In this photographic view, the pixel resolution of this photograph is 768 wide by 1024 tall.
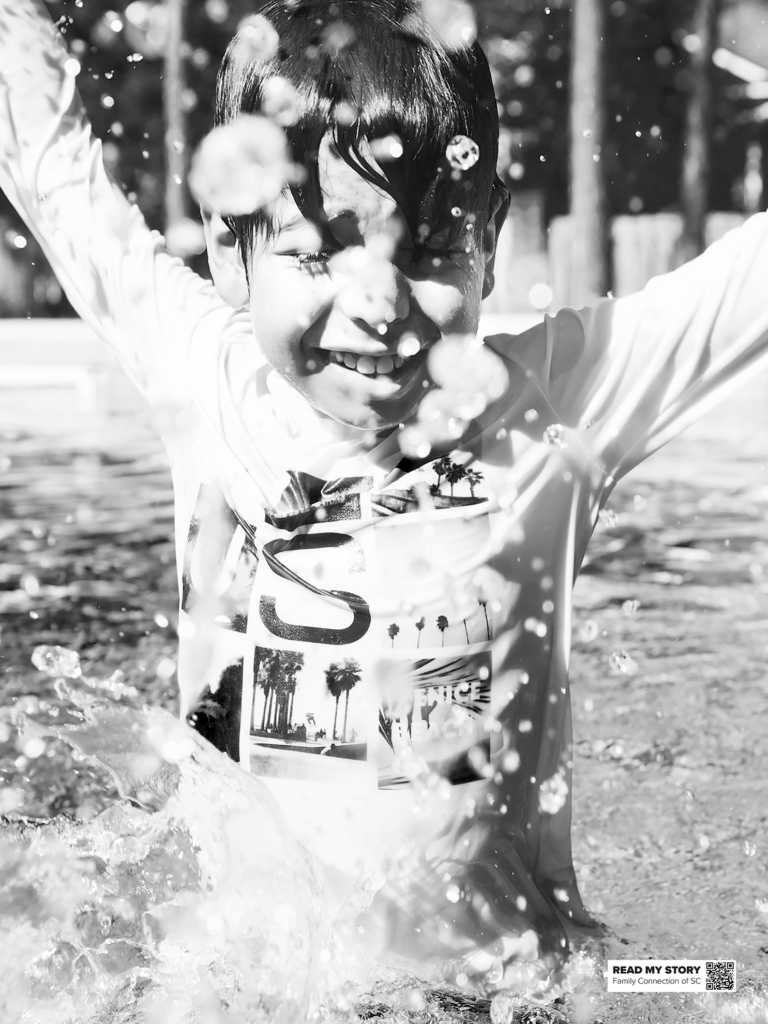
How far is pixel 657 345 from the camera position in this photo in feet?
5.91

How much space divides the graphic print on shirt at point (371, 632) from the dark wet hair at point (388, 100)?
1.19 ft

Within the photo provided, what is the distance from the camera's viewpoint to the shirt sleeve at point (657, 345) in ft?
5.89

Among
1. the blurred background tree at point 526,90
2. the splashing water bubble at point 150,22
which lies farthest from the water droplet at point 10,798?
the splashing water bubble at point 150,22

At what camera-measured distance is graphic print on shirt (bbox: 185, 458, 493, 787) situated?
1741mm

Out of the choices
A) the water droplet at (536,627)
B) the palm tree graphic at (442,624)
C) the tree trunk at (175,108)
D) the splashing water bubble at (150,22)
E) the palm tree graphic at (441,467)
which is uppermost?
the splashing water bubble at (150,22)

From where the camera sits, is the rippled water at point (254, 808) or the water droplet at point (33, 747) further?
the water droplet at point (33, 747)

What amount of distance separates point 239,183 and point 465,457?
0.47 meters

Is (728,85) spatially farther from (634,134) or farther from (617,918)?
(617,918)

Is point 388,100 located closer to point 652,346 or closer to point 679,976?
point 652,346

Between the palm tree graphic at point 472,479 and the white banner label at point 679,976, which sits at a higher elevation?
the palm tree graphic at point 472,479

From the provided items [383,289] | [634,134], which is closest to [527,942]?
[383,289]

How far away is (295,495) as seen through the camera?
1.76m

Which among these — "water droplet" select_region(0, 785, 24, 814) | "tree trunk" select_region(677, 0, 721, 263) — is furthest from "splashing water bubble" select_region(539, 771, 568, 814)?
"tree trunk" select_region(677, 0, 721, 263)

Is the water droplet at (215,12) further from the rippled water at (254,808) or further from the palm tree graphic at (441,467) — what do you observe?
the palm tree graphic at (441,467)
